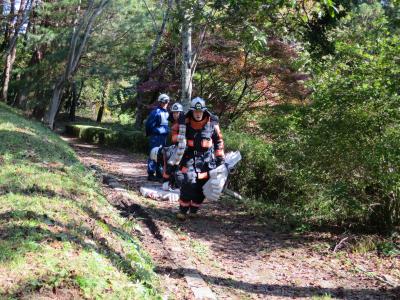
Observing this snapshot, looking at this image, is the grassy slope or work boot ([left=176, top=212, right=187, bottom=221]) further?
work boot ([left=176, top=212, right=187, bottom=221])

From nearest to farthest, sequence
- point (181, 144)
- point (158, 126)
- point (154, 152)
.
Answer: point (181, 144), point (154, 152), point (158, 126)

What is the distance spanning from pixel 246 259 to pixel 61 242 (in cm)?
280

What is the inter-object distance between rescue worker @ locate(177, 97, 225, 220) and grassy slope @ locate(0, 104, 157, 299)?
1.29 m

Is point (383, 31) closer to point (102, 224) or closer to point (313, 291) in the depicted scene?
point (313, 291)

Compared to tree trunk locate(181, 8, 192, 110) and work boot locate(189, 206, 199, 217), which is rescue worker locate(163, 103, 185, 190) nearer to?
work boot locate(189, 206, 199, 217)

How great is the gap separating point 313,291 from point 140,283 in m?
2.17

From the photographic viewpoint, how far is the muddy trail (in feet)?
16.5

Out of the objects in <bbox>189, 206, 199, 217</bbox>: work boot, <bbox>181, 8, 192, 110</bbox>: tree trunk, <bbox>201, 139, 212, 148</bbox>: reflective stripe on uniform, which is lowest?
<bbox>189, 206, 199, 217</bbox>: work boot

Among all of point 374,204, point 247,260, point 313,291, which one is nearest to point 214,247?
point 247,260

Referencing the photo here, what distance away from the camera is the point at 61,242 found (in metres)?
4.02

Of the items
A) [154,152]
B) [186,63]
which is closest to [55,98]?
[186,63]

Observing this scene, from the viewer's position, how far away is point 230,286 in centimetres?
505

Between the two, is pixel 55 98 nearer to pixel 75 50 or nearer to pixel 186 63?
pixel 75 50

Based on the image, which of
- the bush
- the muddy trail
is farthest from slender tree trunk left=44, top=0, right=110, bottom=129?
the muddy trail
